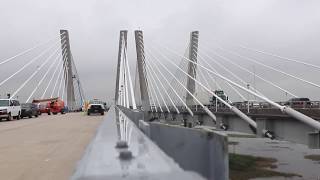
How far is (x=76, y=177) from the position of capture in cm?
374

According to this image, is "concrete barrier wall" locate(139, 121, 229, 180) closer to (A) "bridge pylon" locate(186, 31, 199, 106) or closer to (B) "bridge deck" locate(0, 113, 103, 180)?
(B) "bridge deck" locate(0, 113, 103, 180)

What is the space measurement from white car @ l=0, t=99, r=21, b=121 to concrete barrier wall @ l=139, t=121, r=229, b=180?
44195 mm

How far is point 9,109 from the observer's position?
49.9 m

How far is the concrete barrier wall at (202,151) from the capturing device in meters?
4.09

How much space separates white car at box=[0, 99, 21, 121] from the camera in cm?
4862

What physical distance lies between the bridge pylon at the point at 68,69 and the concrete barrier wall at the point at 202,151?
214ft

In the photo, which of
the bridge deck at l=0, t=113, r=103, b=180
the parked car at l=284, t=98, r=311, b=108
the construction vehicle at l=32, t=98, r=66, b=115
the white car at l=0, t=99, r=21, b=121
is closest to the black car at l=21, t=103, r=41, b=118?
the white car at l=0, t=99, r=21, b=121

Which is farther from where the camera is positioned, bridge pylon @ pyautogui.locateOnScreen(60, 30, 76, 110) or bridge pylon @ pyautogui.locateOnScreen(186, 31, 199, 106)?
bridge pylon @ pyautogui.locateOnScreen(60, 30, 76, 110)

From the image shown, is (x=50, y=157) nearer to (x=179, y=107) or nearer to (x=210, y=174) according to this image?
(x=210, y=174)

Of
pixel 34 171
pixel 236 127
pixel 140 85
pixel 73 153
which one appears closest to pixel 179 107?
pixel 140 85

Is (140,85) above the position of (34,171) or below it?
above

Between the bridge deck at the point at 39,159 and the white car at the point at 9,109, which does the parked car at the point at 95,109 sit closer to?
the white car at the point at 9,109

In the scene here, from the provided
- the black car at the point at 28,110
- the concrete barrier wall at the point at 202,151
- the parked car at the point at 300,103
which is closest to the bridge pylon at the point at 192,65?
the parked car at the point at 300,103

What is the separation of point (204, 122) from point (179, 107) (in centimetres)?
775
